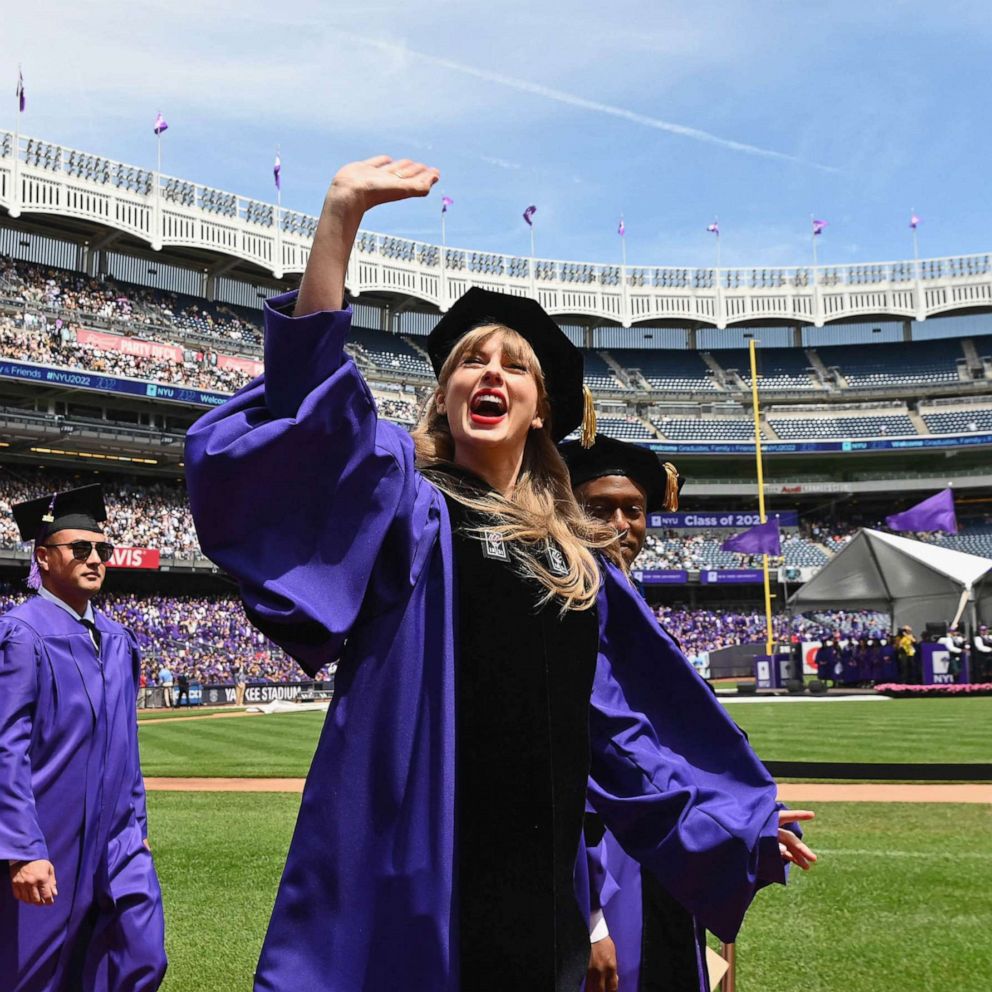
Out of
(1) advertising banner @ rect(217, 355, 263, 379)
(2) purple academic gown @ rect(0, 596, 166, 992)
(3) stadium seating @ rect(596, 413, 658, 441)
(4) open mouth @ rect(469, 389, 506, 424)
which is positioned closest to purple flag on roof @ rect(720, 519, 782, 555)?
(3) stadium seating @ rect(596, 413, 658, 441)

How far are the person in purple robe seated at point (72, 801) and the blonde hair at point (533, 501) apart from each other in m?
2.37

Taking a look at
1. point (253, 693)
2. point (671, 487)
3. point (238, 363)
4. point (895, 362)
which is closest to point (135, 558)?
point (253, 693)

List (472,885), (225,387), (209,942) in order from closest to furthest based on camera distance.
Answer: (472,885)
(209,942)
(225,387)

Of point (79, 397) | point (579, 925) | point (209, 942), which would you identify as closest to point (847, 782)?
point (209, 942)

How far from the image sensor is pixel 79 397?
41406 millimetres

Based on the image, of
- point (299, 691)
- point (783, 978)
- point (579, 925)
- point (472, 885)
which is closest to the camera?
point (472, 885)

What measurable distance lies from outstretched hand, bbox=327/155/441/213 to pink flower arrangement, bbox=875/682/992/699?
1134 inches

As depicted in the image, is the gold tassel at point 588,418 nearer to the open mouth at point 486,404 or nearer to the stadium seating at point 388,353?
the open mouth at point 486,404

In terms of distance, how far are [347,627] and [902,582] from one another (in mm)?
31678

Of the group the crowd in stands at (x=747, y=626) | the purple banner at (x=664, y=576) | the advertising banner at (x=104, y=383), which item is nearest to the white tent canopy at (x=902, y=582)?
the crowd in stands at (x=747, y=626)

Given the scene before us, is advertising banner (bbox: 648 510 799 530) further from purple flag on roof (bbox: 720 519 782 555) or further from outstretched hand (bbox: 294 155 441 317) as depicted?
outstretched hand (bbox: 294 155 441 317)

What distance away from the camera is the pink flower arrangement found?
2770 centimetres

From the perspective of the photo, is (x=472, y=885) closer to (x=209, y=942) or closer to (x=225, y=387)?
(x=209, y=942)

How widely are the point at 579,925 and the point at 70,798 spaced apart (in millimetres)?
2665
